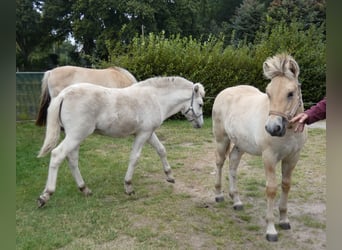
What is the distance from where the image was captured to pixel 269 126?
8.29 ft

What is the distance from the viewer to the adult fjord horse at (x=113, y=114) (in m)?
3.61

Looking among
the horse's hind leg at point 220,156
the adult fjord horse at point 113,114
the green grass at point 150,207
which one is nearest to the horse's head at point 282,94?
the green grass at point 150,207

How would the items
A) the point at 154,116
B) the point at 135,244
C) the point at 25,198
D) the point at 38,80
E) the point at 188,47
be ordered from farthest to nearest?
the point at 188,47, the point at 38,80, the point at 154,116, the point at 25,198, the point at 135,244

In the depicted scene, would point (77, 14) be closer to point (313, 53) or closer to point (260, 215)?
point (313, 53)

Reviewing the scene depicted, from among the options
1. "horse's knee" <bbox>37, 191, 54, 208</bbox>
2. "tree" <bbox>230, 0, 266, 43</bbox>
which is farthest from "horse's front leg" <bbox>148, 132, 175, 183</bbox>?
Result: "tree" <bbox>230, 0, 266, 43</bbox>

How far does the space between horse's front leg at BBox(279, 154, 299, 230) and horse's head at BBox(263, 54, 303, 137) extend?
1.87ft

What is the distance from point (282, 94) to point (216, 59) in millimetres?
8213

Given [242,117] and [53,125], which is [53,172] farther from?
[242,117]

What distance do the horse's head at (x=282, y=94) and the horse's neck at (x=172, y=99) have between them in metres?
1.87

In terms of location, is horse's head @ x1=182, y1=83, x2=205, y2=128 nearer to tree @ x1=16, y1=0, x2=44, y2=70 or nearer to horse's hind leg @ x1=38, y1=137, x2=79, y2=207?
horse's hind leg @ x1=38, y1=137, x2=79, y2=207

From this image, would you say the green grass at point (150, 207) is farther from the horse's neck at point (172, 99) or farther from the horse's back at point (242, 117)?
the horse's neck at point (172, 99)
